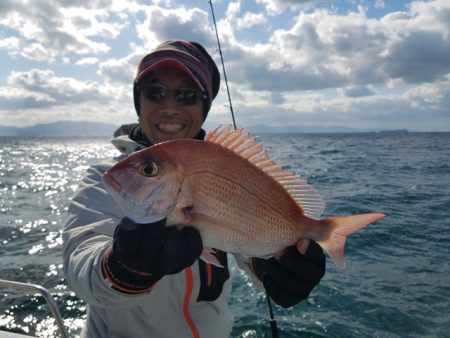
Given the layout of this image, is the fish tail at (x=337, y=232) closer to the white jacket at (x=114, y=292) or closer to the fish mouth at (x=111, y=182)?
the white jacket at (x=114, y=292)

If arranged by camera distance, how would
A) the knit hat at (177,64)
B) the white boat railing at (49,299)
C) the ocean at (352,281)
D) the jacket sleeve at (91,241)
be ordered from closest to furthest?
the jacket sleeve at (91,241)
the knit hat at (177,64)
the white boat railing at (49,299)
the ocean at (352,281)

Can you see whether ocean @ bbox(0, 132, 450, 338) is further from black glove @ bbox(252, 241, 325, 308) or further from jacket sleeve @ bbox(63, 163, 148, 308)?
jacket sleeve @ bbox(63, 163, 148, 308)

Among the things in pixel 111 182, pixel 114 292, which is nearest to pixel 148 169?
pixel 111 182

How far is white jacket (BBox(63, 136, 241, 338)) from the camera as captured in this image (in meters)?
2.24

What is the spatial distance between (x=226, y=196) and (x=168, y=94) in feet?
4.02

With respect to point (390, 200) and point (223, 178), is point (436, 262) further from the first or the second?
point (223, 178)

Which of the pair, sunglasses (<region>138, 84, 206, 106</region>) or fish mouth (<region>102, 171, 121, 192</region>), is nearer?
fish mouth (<region>102, 171, 121, 192</region>)

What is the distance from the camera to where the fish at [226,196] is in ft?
6.67

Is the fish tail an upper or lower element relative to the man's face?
lower

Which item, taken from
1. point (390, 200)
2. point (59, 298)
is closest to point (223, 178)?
point (59, 298)

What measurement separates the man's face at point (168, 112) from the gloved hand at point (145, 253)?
4.09 ft

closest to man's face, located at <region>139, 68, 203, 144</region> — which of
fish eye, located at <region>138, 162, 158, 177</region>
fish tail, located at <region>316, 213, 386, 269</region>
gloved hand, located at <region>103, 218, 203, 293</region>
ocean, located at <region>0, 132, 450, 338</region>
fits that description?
fish eye, located at <region>138, 162, 158, 177</region>

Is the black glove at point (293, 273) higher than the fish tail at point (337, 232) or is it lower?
lower

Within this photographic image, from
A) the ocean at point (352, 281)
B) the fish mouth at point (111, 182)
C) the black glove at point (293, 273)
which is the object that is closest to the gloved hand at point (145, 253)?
the fish mouth at point (111, 182)
